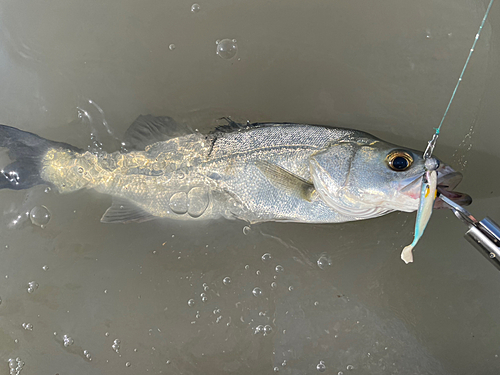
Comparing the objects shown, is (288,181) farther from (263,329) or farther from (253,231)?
(263,329)

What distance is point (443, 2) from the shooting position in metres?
2.03

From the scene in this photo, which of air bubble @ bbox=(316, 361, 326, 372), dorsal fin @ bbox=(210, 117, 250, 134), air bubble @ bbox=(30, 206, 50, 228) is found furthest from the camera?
air bubble @ bbox=(30, 206, 50, 228)

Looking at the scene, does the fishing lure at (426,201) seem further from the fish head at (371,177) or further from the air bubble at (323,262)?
the air bubble at (323,262)

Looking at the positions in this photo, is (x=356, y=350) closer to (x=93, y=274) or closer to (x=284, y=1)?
(x=93, y=274)

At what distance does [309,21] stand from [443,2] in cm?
83

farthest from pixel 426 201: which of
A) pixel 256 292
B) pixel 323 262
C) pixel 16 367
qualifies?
pixel 16 367

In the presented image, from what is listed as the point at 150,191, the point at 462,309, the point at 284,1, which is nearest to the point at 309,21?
the point at 284,1

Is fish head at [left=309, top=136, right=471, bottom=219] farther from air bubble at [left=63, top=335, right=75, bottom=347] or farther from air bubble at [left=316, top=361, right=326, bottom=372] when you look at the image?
air bubble at [left=63, top=335, right=75, bottom=347]

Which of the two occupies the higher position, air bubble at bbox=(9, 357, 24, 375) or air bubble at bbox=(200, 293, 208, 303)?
air bubble at bbox=(200, 293, 208, 303)

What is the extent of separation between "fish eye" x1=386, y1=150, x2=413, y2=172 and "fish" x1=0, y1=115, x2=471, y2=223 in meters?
0.03

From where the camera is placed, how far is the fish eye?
149cm

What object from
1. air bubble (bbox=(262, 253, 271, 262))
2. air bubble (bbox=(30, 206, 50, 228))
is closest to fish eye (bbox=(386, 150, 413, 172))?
air bubble (bbox=(262, 253, 271, 262))

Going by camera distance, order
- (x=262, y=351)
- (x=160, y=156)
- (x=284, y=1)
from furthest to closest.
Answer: (x=284, y=1) → (x=262, y=351) → (x=160, y=156)

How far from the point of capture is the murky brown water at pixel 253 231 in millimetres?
1933
